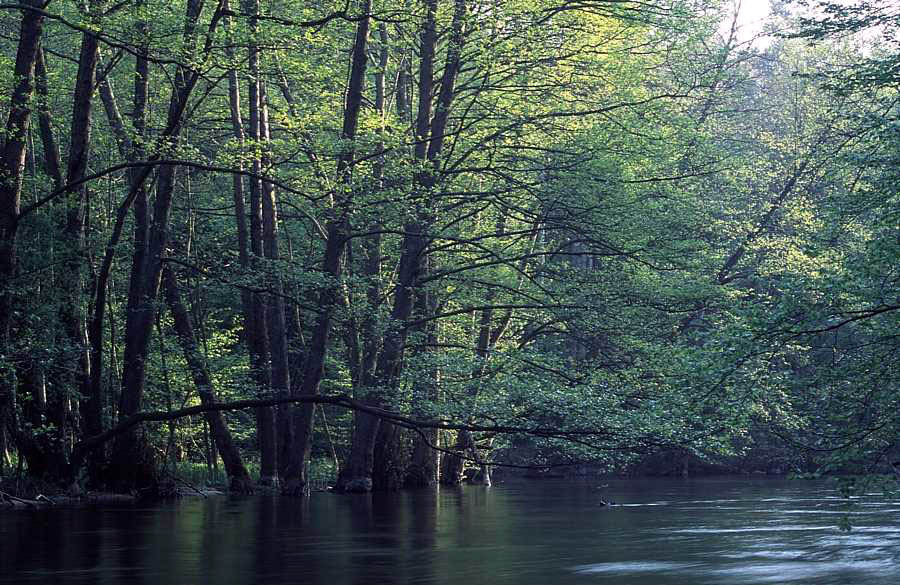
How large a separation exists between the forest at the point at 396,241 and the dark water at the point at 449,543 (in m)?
1.47

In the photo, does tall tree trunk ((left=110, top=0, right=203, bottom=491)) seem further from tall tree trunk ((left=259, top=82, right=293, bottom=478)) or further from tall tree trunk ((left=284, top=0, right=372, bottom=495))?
tall tree trunk ((left=284, top=0, right=372, bottom=495))

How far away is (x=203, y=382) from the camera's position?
2597 cm

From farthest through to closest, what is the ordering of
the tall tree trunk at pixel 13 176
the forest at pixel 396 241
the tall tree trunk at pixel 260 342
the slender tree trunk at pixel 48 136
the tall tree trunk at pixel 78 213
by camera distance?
the tall tree trunk at pixel 260 342 < the slender tree trunk at pixel 48 136 < the tall tree trunk at pixel 78 213 < the tall tree trunk at pixel 13 176 < the forest at pixel 396 241

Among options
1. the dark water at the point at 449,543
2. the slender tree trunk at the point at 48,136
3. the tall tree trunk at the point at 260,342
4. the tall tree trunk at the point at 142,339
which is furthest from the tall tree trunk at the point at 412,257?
the slender tree trunk at the point at 48,136

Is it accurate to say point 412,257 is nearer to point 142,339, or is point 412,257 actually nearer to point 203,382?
point 203,382

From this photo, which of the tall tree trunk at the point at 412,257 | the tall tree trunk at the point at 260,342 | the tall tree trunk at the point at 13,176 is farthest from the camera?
the tall tree trunk at the point at 260,342

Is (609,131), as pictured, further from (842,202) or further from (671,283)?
(842,202)

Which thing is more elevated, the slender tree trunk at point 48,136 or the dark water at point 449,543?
the slender tree trunk at point 48,136

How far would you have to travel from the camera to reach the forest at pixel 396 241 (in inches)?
746

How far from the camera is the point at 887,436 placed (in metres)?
15.0

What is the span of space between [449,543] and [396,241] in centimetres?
1451

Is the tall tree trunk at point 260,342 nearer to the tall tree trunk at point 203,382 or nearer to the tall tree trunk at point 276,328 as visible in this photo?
the tall tree trunk at point 276,328

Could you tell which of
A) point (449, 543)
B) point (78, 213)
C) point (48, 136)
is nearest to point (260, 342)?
point (78, 213)

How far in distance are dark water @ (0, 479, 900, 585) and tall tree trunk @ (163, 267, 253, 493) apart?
1.80m
